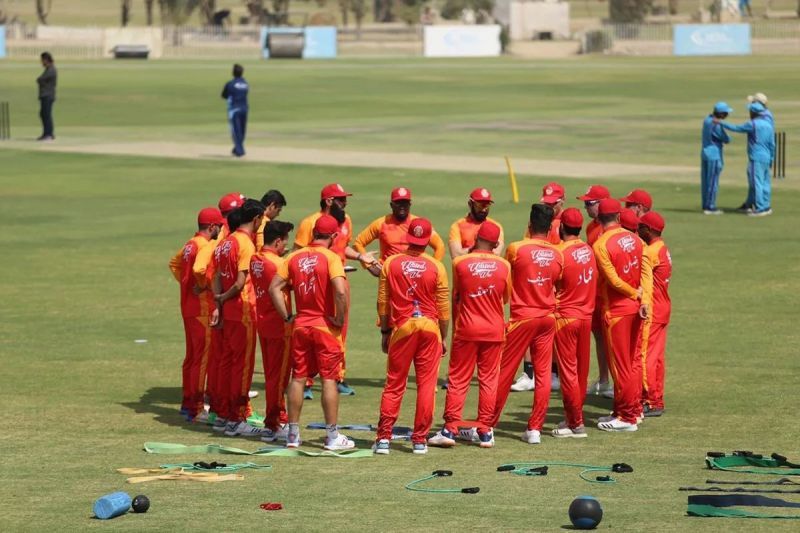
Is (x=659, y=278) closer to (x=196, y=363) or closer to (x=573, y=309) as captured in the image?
(x=573, y=309)

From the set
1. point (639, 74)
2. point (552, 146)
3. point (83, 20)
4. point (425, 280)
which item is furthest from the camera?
point (83, 20)

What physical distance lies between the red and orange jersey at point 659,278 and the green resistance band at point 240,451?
12.0 feet

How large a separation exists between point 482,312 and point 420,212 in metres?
17.3

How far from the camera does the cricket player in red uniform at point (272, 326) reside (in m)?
13.7

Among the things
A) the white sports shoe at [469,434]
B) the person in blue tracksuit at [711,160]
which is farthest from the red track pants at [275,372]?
the person in blue tracksuit at [711,160]

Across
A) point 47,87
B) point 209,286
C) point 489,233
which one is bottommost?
point 209,286

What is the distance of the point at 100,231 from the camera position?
96.7 ft

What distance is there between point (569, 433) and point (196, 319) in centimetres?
396

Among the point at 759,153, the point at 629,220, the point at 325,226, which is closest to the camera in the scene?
the point at 325,226

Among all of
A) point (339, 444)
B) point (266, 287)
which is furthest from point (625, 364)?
point (266, 287)

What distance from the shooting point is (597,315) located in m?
15.7

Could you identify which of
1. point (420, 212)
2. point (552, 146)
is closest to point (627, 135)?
point (552, 146)

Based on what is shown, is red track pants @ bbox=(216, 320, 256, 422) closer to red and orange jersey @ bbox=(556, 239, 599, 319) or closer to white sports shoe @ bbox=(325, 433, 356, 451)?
white sports shoe @ bbox=(325, 433, 356, 451)

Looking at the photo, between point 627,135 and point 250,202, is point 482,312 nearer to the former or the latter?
point 250,202
